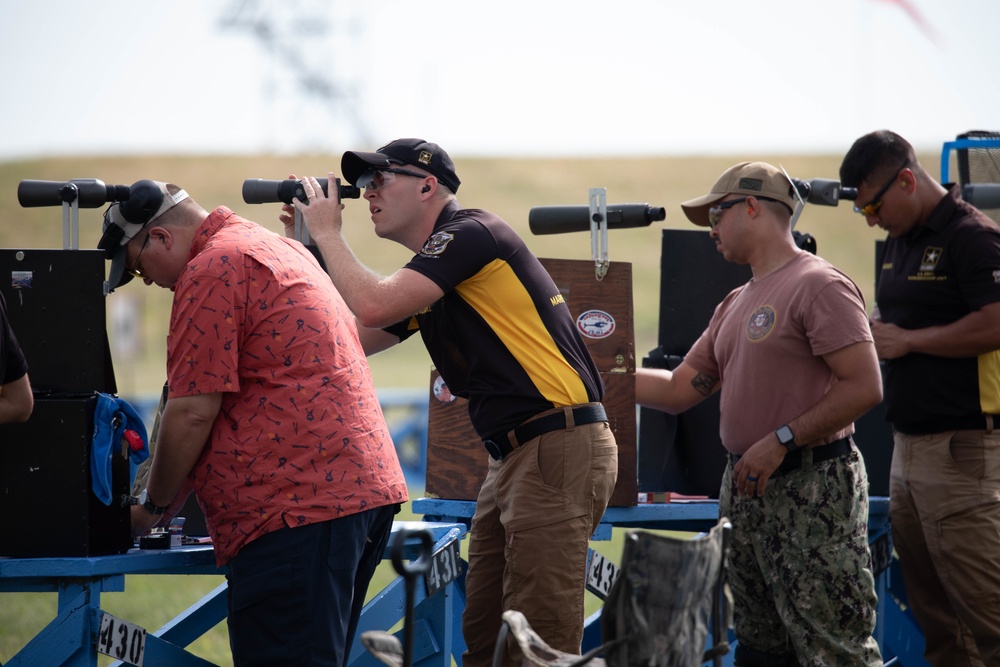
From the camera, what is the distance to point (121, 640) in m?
2.95

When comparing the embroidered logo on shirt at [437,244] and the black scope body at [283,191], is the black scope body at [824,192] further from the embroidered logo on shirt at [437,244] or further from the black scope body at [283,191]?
the black scope body at [283,191]

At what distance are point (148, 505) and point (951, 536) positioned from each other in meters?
2.58

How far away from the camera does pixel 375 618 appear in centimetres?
343

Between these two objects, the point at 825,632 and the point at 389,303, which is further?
the point at 825,632

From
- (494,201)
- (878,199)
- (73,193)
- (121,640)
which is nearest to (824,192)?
(878,199)

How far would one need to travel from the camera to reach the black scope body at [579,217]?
397cm

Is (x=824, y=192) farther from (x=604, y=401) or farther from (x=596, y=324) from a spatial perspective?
(x=604, y=401)

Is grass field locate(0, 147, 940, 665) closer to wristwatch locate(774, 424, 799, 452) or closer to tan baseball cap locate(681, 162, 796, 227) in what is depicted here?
tan baseball cap locate(681, 162, 796, 227)

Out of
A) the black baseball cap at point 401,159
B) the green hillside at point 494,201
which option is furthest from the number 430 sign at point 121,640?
the green hillside at point 494,201

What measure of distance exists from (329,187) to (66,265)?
0.74 meters

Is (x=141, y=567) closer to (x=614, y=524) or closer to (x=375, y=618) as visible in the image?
(x=375, y=618)

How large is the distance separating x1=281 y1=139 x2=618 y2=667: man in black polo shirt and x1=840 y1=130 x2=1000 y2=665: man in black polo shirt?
1.33 metres

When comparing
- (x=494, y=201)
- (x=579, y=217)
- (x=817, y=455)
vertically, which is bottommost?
(x=817, y=455)

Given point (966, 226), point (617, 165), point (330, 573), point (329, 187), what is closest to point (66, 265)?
point (329, 187)
